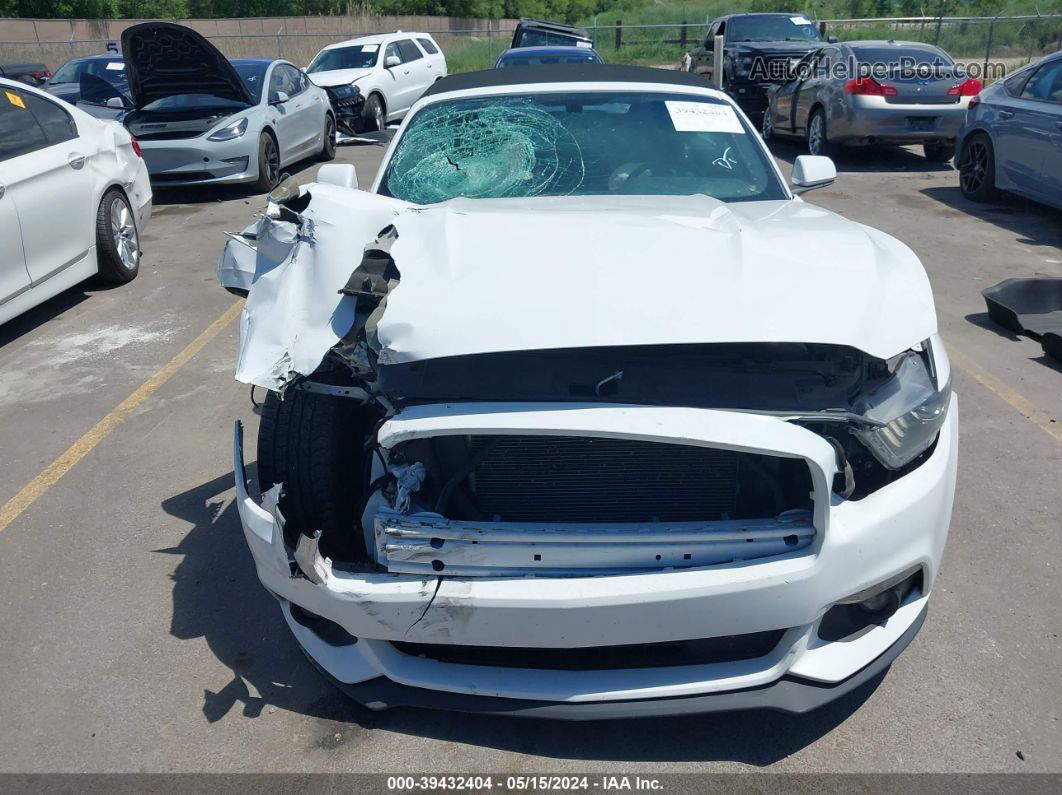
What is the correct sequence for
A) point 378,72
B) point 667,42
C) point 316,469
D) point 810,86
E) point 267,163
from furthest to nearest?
point 667,42, point 378,72, point 810,86, point 267,163, point 316,469

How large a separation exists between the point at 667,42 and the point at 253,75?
24.1m

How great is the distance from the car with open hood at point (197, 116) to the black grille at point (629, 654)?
29.6ft

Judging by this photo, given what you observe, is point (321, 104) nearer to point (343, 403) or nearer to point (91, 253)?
point (91, 253)

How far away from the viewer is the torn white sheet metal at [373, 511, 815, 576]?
2.32 m

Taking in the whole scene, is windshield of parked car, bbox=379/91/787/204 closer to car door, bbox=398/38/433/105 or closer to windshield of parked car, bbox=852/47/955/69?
windshield of parked car, bbox=852/47/955/69

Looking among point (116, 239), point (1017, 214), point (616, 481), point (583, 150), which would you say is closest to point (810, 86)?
point (1017, 214)

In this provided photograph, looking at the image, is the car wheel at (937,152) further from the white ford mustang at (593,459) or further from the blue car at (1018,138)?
the white ford mustang at (593,459)

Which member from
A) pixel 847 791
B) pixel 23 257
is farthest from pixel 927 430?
pixel 23 257

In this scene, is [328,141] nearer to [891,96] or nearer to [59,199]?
[59,199]

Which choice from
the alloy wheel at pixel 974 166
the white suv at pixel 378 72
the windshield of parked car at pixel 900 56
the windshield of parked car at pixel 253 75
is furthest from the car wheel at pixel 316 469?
the white suv at pixel 378 72

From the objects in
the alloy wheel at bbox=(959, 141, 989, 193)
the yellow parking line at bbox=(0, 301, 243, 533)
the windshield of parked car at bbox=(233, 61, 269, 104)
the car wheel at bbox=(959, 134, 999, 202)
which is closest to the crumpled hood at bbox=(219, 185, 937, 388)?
the yellow parking line at bbox=(0, 301, 243, 533)

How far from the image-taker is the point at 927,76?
37.2 feet

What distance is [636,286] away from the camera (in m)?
2.49

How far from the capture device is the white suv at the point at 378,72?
49.1 feet
